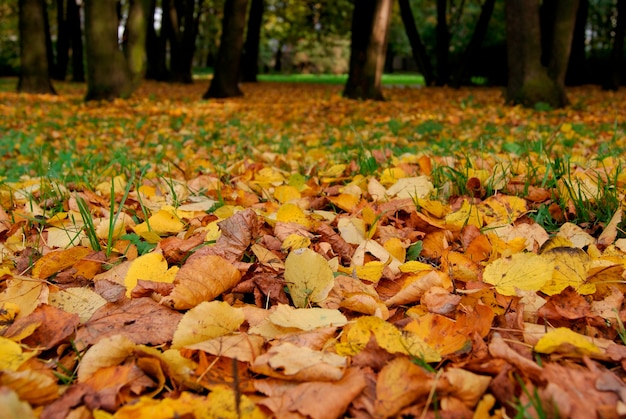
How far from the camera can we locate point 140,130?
6465 mm

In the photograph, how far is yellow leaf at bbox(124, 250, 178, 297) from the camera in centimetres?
135

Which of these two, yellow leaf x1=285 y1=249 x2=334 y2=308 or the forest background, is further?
yellow leaf x1=285 y1=249 x2=334 y2=308

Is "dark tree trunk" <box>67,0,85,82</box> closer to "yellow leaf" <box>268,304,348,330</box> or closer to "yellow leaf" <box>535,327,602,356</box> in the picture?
"yellow leaf" <box>268,304,348,330</box>

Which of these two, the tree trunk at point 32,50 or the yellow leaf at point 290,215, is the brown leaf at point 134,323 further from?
the tree trunk at point 32,50

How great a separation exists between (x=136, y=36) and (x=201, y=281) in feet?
38.3

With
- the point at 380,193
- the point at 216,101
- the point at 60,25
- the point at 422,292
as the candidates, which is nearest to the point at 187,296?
the point at 422,292

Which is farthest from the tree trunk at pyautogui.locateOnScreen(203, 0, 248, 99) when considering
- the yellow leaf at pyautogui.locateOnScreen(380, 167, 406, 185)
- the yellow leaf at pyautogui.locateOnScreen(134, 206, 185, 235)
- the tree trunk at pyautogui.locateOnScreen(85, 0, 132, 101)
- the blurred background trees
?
the yellow leaf at pyautogui.locateOnScreen(134, 206, 185, 235)

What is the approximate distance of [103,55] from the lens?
32.4ft

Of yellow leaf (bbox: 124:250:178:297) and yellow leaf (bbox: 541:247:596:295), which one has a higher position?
yellow leaf (bbox: 541:247:596:295)

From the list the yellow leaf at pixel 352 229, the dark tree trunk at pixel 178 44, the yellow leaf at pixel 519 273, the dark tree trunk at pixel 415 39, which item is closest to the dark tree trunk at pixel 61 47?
the dark tree trunk at pixel 178 44

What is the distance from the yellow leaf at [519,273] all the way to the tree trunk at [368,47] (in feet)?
29.4

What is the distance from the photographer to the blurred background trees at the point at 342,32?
11727mm

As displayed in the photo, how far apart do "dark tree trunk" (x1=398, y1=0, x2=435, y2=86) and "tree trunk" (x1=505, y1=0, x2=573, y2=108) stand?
25.5 ft

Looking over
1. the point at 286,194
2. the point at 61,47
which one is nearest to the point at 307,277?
the point at 286,194
